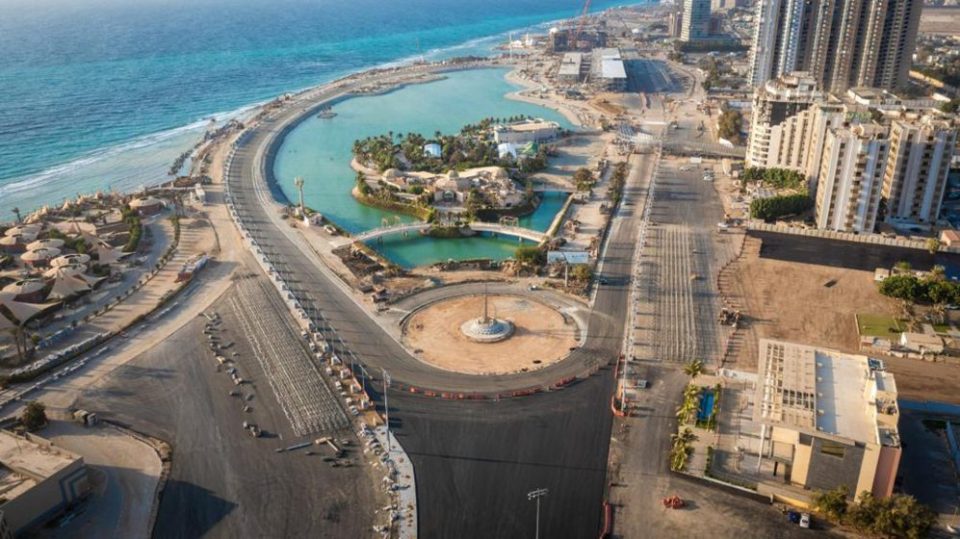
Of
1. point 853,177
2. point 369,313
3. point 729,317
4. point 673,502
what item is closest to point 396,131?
point 369,313

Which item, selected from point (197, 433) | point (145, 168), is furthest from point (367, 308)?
point (145, 168)

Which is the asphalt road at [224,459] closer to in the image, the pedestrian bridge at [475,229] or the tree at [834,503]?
the tree at [834,503]

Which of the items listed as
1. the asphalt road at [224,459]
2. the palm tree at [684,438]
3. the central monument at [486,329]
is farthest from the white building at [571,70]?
the palm tree at [684,438]

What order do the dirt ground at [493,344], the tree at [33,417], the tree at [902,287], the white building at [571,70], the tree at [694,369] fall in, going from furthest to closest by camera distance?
the white building at [571,70], the tree at [902,287], the dirt ground at [493,344], the tree at [694,369], the tree at [33,417]

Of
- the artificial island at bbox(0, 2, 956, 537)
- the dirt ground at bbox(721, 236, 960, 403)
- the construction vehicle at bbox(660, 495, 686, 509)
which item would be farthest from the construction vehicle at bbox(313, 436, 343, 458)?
the dirt ground at bbox(721, 236, 960, 403)

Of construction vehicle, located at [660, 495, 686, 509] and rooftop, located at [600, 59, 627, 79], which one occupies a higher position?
rooftop, located at [600, 59, 627, 79]

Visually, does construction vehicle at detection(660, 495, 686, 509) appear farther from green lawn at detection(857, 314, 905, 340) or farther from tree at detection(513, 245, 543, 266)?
tree at detection(513, 245, 543, 266)

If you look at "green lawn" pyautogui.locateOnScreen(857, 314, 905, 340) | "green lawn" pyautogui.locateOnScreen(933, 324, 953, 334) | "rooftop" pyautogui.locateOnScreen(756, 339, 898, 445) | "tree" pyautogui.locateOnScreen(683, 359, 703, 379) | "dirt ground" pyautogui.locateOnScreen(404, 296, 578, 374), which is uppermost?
"rooftop" pyautogui.locateOnScreen(756, 339, 898, 445)
